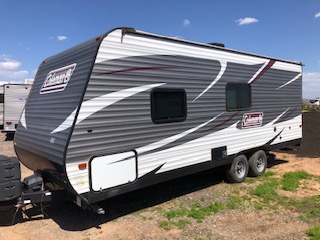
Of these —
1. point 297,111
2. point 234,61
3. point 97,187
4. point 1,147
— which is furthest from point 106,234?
point 1,147

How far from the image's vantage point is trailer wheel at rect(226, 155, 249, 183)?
310 inches

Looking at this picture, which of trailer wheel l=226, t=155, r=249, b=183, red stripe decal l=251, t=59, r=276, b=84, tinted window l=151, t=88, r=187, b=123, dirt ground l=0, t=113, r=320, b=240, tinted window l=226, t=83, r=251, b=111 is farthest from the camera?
red stripe decal l=251, t=59, r=276, b=84

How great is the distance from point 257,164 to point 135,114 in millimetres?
4528

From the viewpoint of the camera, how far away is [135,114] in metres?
5.62

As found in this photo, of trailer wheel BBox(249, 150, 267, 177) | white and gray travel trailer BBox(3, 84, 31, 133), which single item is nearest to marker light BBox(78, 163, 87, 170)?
trailer wheel BBox(249, 150, 267, 177)

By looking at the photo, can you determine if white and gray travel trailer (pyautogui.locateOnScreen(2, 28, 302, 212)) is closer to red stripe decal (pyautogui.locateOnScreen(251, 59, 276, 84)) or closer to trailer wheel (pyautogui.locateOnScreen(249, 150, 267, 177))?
red stripe decal (pyautogui.locateOnScreen(251, 59, 276, 84))

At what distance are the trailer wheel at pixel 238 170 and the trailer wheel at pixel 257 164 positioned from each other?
255 mm

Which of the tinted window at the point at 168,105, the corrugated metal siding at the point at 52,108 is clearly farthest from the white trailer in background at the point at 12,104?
the tinted window at the point at 168,105

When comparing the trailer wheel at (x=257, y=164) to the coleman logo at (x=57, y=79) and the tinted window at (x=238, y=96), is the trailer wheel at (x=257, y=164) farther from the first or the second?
the coleman logo at (x=57, y=79)

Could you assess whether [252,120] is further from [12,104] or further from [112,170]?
[12,104]

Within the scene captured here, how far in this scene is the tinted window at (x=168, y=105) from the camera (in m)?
5.93

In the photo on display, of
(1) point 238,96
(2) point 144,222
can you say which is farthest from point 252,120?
(2) point 144,222

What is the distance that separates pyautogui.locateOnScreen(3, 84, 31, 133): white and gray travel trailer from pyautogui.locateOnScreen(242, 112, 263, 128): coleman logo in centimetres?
1271

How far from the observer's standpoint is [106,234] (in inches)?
209
